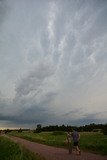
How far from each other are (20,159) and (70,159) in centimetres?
581

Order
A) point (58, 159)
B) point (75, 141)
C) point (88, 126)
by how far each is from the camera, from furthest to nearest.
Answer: point (88, 126) → point (75, 141) → point (58, 159)

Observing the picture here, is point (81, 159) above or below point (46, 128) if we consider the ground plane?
below

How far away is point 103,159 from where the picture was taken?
24984mm

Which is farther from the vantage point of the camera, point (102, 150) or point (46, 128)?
point (46, 128)

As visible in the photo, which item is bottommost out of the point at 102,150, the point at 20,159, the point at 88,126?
the point at 20,159

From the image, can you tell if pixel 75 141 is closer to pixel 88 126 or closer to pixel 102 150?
pixel 102 150

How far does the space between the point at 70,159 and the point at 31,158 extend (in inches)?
133

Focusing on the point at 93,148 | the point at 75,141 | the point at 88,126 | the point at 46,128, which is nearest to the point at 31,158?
the point at 75,141

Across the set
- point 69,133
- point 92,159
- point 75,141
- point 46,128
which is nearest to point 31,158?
point 92,159

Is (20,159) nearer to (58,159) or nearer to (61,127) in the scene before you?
(58,159)

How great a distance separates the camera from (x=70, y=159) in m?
24.8

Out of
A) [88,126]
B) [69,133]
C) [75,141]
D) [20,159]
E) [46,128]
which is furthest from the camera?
[46,128]

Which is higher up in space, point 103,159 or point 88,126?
point 88,126

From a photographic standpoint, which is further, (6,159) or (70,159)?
(70,159)
